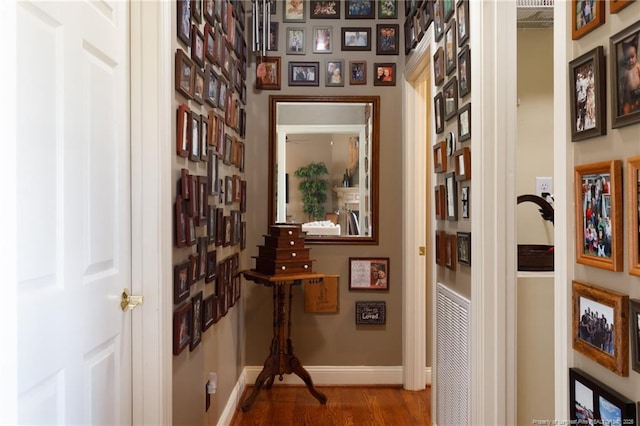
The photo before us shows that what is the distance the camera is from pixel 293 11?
11.8ft

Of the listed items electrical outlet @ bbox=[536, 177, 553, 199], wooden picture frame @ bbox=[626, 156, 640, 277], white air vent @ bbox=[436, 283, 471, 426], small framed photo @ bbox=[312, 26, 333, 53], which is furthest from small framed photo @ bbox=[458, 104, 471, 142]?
small framed photo @ bbox=[312, 26, 333, 53]

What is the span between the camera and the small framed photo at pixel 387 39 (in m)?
3.61

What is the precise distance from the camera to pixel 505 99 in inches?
74.9

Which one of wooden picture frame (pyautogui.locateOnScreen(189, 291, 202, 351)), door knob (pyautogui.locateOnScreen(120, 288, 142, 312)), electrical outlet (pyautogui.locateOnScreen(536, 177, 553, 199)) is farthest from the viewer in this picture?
electrical outlet (pyautogui.locateOnScreen(536, 177, 553, 199))

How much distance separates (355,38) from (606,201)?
2.94 meters

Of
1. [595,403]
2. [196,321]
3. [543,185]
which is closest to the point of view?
[595,403]

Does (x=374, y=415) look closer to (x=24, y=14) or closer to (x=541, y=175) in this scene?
(x=541, y=175)

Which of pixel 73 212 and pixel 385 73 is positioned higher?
pixel 385 73

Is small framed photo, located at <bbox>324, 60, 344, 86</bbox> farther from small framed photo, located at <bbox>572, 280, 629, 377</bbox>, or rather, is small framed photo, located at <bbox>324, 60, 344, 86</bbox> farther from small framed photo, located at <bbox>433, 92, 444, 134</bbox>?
small framed photo, located at <bbox>572, 280, 629, 377</bbox>

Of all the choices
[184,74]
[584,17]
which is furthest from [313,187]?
[584,17]

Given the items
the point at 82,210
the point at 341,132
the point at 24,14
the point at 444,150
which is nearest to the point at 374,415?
the point at 444,150

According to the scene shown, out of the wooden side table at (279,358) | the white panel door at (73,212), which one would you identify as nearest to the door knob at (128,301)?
the white panel door at (73,212)

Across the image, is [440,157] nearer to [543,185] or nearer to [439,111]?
[439,111]

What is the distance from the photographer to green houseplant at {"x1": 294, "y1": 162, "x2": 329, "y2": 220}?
3.67 m
